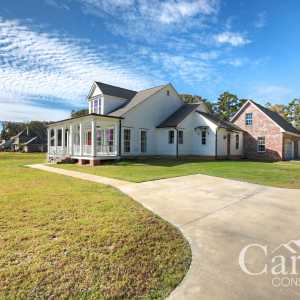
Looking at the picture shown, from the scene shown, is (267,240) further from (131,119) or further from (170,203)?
(131,119)

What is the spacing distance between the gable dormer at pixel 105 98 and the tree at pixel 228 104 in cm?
2948

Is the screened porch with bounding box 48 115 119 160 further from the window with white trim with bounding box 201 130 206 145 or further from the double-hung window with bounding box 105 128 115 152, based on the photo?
the window with white trim with bounding box 201 130 206 145

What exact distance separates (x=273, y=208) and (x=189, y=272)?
12.7 feet

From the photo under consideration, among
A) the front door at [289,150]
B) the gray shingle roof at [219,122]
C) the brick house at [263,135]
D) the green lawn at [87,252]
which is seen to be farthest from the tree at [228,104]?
the green lawn at [87,252]

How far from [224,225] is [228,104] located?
46686mm

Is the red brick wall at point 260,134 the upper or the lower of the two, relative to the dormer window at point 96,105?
lower

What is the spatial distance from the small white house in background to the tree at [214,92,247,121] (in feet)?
79.0

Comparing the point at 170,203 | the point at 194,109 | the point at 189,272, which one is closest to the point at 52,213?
the point at 170,203

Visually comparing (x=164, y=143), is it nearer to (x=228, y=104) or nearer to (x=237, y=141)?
(x=237, y=141)

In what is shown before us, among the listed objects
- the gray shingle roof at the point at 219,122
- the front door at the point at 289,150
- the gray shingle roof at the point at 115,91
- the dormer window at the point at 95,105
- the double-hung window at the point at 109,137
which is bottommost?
the front door at the point at 289,150

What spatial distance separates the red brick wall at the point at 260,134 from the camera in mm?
23859

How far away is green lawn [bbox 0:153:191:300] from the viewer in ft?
8.42

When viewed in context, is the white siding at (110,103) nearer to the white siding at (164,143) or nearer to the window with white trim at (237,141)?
the white siding at (164,143)

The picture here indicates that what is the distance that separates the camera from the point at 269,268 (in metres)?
3.03
